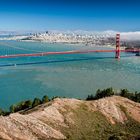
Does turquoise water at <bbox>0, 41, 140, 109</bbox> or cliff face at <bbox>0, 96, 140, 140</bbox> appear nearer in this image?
cliff face at <bbox>0, 96, 140, 140</bbox>

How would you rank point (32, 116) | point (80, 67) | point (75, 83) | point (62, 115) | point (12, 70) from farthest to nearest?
point (80, 67) < point (12, 70) < point (75, 83) < point (62, 115) < point (32, 116)

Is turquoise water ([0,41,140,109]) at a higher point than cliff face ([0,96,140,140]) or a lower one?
lower

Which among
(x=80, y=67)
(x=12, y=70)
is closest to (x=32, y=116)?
(x=12, y=70)

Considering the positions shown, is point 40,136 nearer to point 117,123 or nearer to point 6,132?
point 6,132

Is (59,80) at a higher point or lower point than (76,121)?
lower

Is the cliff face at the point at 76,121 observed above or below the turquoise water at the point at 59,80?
above

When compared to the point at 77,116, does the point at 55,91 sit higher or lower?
lower

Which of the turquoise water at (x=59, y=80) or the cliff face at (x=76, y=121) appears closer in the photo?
the cliff face at (x=76, y=121)

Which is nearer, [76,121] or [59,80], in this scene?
[76,121]
